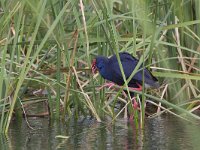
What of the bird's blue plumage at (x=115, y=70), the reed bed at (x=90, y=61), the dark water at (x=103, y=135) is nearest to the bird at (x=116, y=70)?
the bird's blue plumage at (x=115, y=70)

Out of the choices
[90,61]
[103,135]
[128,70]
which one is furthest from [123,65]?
[103,135]

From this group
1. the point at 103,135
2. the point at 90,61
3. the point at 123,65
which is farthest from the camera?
the point at 90,61

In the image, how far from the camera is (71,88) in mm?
5934

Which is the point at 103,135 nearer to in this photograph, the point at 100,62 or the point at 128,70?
the point at 128,70

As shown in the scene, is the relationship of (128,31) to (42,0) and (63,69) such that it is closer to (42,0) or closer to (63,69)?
(63,69)

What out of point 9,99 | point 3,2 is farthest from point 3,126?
point 3,2

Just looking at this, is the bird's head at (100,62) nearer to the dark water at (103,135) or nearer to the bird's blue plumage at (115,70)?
the bird's blue plumage at (115,70)

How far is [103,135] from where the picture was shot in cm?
→ 548

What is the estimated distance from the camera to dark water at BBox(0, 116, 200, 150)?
5004 mm

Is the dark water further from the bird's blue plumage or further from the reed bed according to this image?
the bird's blue plumage

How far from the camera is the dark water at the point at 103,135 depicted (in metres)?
5.00

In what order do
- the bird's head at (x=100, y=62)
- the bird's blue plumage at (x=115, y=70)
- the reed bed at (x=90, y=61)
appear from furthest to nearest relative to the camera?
1. the bird's head at (x=100, y=62)
2. the bird's blue plumage at (x=115, y=70)
3. the reed bed at (x=90, y=61)

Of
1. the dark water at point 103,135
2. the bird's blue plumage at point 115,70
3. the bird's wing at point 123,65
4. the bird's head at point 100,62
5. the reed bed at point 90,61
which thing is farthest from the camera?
the bird's head at point 100,62

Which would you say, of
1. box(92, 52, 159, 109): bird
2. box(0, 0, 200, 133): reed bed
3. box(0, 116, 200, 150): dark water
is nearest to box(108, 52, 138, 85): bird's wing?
box(92, 52, 159, 109): bird
